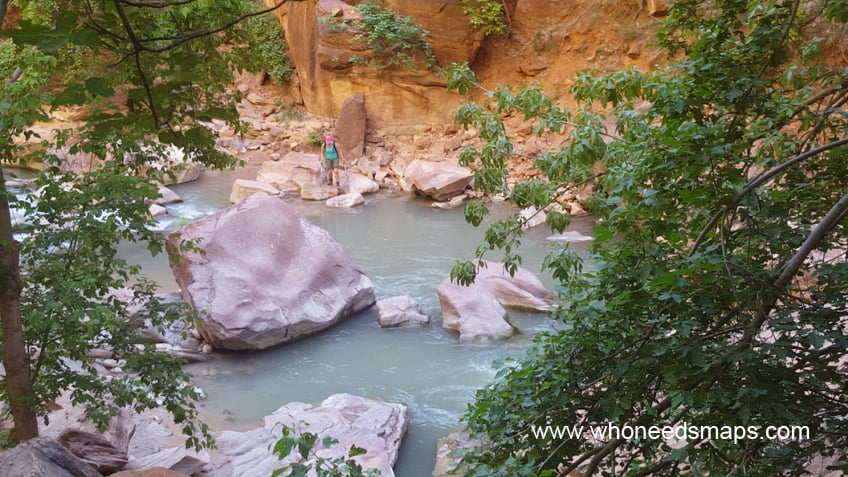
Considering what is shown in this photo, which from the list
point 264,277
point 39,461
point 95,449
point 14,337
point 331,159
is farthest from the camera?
point 331,159

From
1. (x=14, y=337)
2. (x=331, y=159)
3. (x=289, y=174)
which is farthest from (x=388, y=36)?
(x=14, y=337)

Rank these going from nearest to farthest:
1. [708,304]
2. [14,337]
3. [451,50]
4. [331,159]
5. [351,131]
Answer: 1. [708,304]
2. [14,337]
3. [331,159]
4. [351,131]
5. [451,50]

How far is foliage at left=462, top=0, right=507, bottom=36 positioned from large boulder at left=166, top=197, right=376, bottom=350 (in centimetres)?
1027

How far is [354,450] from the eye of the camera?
200cm

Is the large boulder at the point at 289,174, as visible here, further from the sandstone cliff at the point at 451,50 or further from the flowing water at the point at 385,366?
the flowing water at the point at 385,366

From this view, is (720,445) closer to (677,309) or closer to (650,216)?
(677,309)

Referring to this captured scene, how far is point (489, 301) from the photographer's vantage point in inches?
341

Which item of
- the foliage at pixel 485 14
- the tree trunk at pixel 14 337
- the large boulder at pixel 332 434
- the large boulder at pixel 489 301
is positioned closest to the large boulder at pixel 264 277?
the large boulder at pixel 489 301

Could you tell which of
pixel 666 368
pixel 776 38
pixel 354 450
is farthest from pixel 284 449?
pixel 776 38

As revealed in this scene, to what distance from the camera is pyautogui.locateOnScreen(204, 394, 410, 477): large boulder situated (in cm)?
508

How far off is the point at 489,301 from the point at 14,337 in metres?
Answer: 5.95

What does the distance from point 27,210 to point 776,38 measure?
14.4ft

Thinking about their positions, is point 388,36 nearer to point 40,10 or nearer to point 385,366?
point 385,366

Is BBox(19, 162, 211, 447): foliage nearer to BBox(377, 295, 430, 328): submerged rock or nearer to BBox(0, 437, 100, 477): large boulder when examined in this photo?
BBox(0, 437, 100, 477): large boulder
